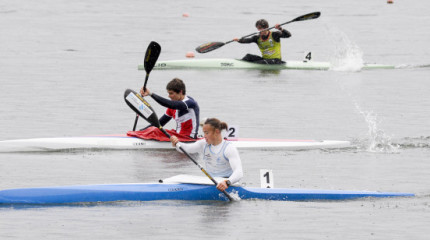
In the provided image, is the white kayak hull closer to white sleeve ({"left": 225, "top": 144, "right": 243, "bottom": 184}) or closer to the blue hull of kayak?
the blue hull of kayak

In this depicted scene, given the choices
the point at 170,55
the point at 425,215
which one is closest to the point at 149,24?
the point at 170,55

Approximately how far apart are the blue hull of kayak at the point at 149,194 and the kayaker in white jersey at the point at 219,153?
0.28m

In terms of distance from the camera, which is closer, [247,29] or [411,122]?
[411,122]

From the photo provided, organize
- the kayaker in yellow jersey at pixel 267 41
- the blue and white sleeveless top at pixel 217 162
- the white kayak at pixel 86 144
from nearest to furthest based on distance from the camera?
1. the blue and white sleeveless top at pixel 217 162
2. the white kayak at pixel 86 144
3. the kayaker in yellow jersey at pixel 267 41

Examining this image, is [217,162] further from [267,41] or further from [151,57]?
[267,41]

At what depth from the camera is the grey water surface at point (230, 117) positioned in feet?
43.0

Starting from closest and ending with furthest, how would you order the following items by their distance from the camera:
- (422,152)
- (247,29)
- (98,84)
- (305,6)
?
(422,152)
(98,84)
(247,29)
(305,6)

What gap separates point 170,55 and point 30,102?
1102 cm

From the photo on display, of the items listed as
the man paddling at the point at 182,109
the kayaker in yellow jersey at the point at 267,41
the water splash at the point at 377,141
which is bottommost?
the water splash at the point at 377,141

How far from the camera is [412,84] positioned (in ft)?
93.4

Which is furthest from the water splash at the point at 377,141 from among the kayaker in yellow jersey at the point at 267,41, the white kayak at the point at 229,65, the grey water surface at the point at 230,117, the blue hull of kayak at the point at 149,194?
the white kayak at the point at 229,65

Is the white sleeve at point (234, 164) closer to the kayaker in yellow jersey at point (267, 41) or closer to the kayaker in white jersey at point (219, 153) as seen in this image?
the kayaker in white jersey at point (219, 153)

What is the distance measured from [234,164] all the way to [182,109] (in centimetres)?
371

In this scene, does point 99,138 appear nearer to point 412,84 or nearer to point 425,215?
point 425,215
